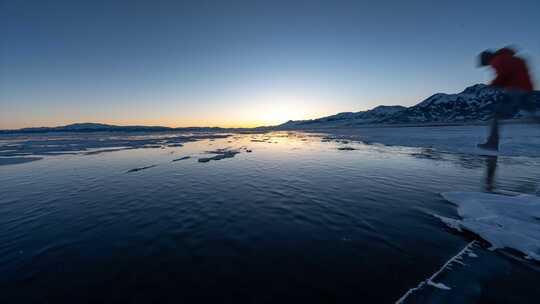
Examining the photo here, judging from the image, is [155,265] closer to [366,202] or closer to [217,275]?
[217,275]

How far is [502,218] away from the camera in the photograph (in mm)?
6402

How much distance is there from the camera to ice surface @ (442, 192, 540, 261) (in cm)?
524

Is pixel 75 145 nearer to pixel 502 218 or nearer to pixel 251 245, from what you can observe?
pixel 251 245

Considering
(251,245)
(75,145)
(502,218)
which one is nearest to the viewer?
(251,245)

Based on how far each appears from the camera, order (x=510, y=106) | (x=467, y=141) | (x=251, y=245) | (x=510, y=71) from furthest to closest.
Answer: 1. (x=467, y=141)
2. (x=510, y=106)
3. (x=510, y=71)
4. (x=251, y=245)

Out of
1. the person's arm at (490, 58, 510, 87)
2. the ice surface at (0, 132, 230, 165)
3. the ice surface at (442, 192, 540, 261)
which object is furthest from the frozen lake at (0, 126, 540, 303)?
the ice surface at (0, 132, 230, 165)

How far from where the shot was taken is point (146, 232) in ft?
21.0

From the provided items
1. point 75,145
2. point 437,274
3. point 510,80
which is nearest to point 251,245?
point 437,274

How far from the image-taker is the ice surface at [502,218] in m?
5.24

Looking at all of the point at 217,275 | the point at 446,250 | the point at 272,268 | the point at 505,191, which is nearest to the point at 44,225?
the point at 217,275

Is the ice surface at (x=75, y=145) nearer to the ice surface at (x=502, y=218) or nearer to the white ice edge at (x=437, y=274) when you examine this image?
the white ice edge at (x=437, y=274)

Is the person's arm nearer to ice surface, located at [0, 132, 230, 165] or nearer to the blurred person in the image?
the blurred person

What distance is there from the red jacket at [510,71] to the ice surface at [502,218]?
53.9 feet

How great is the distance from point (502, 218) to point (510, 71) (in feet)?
65.6
